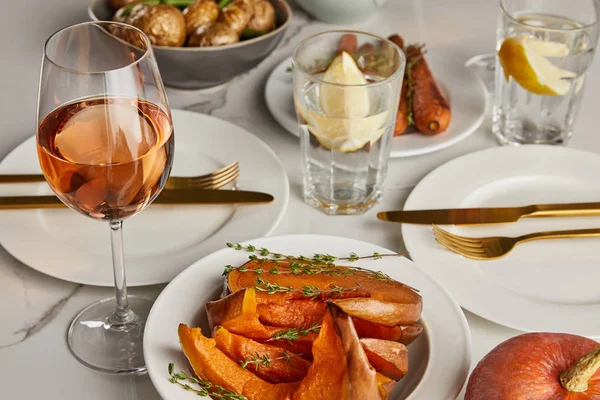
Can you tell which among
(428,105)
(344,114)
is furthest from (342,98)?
(428,105)

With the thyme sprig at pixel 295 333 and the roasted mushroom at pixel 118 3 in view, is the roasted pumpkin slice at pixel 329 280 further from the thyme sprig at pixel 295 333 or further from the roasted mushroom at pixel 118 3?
the roasted mushroom at pixel 118 3

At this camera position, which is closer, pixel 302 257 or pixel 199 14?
pixel 302 257

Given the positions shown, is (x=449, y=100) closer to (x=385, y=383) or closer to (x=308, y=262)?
(x=308, y=262)

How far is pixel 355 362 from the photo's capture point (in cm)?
83

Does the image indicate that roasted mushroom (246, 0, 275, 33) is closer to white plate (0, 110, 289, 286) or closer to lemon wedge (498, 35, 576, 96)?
white plate (0, 110, 289, 286)

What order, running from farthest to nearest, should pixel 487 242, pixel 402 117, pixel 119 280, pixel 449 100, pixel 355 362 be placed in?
pixel 449 100, pixel 402 117, pixel 487 242, pixel 119 280, pixel 355 362

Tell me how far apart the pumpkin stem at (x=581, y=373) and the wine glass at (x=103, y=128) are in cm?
51

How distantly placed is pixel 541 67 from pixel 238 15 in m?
0.60

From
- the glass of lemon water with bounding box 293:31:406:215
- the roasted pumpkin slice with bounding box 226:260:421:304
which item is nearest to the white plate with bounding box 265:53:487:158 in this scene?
the glass of lemon water with bounding box 293:31:406:215

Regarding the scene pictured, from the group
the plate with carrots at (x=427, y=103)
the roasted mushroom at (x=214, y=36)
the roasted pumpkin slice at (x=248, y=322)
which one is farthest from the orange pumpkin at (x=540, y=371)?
the roasted mushroom at (x=214, y=36)

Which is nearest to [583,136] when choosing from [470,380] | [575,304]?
A: [575,304]

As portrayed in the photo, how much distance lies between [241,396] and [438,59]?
105cm

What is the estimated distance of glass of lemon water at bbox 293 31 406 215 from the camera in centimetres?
129

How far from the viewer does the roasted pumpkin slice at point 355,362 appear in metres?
0.82
